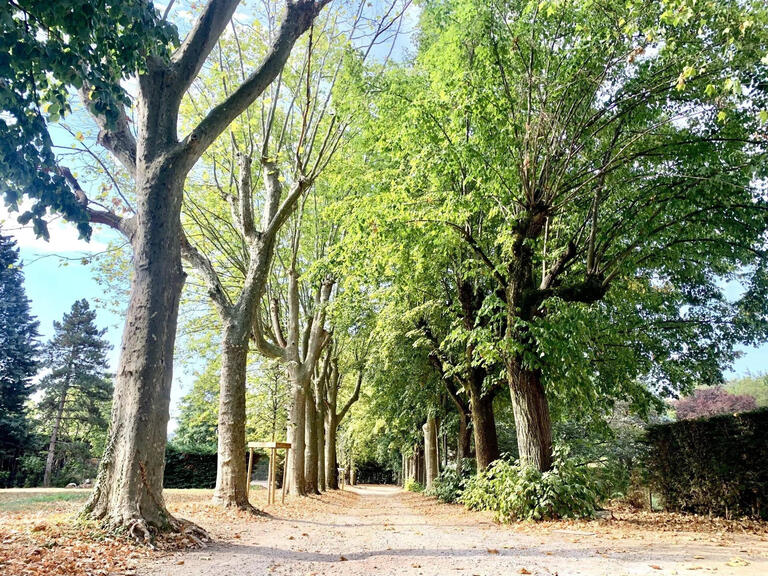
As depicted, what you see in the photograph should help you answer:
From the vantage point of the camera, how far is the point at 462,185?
966 centimetres

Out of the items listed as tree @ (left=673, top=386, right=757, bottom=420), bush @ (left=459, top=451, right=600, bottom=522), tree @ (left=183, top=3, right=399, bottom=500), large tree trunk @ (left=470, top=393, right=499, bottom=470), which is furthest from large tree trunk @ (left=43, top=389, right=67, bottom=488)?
tree @ (left=673, top=386, right=757, bottom=420)

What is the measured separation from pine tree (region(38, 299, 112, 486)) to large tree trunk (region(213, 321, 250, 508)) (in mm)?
27395

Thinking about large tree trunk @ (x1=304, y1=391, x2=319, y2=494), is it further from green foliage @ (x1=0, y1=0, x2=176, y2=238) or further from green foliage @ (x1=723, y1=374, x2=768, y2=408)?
green foliage @ (x1=723, y1=374, x2=768, y2=408)

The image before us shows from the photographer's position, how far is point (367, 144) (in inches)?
463

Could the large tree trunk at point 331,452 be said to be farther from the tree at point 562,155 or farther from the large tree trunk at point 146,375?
the large tree trunk at point 146,375

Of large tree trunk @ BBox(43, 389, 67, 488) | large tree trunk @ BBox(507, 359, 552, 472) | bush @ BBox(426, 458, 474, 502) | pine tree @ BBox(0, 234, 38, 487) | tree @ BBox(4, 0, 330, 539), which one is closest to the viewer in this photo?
tree @ BBox(4, 0, 330, 539)

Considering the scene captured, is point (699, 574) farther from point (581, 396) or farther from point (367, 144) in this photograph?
point (367, 144)

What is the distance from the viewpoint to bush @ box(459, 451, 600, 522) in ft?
27.9

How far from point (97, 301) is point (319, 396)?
9.66m

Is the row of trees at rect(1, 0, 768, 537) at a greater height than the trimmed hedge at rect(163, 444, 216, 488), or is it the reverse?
the row of trees at rect(1, 0, 768, 537)

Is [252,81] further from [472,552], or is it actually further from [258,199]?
[258,199]

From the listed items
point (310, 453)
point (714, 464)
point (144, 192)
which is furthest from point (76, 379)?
point (714, 464)

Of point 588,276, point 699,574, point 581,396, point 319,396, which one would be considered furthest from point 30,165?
point 319,396

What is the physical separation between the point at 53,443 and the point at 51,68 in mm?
32170
